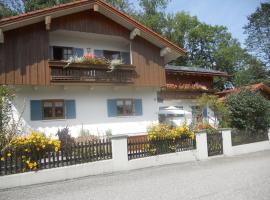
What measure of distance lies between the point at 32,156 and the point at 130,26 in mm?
10497

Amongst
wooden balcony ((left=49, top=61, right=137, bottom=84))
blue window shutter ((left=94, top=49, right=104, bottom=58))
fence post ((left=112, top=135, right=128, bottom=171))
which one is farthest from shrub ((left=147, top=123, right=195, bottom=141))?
blue window shutter ((left=94, top=49, right=104, bottom=58))

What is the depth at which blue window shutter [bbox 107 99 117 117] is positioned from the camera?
17.1 meters

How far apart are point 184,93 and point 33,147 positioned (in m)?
15.9

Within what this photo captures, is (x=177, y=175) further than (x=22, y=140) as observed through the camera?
Yes

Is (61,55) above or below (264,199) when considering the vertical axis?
above

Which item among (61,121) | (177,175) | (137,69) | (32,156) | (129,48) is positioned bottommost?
(177,175)

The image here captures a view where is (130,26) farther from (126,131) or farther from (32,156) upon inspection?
(32,156)

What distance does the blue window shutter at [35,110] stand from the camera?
14.8 metres

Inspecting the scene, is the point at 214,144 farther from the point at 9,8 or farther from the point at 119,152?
the point at 9,8

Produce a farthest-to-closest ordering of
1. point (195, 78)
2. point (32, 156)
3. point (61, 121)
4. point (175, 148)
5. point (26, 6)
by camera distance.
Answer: point (26, 6), point (195, 78), point (61, 121), point (175, 148), point (32, 156)

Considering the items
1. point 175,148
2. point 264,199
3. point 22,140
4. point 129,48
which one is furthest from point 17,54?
point 264,199

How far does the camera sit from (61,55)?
1684cm

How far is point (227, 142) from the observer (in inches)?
614

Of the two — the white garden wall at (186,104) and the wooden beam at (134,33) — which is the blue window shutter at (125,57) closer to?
the wooden beam at (134,33)
